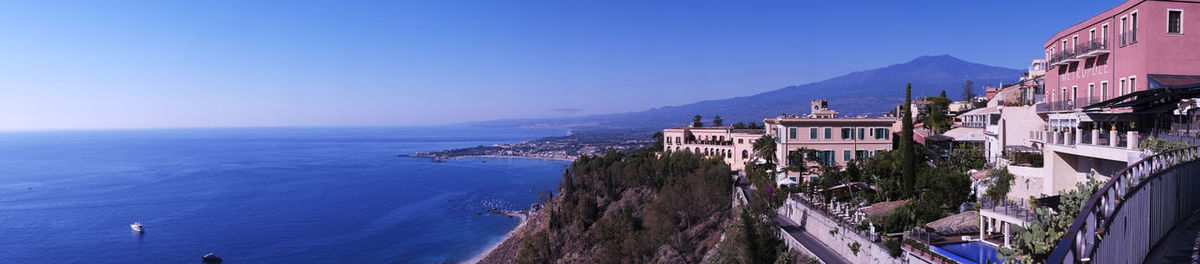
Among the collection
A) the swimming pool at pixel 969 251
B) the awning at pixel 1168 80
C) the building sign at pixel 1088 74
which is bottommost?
the swimming pool at pixel 969 251

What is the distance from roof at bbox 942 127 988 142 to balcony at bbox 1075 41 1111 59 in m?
12.2

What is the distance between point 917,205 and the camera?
65.8 feet

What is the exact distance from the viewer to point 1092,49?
17.8 m

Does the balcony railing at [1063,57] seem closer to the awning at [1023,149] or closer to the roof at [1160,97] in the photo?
the awning at [1023,149]

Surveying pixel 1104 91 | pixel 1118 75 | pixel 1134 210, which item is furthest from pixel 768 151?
pixel 1134 210

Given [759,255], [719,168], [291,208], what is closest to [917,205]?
[759,255]

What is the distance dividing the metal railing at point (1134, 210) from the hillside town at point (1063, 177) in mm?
16

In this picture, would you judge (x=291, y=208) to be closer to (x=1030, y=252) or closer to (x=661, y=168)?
(x=661, y=168)

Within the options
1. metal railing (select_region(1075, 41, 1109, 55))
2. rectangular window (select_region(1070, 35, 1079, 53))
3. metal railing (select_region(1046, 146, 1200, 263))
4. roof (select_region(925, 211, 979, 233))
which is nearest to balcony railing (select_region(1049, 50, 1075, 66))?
rectangular window (select_region(1070, 35, 1079, 53))

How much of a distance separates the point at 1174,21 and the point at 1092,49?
210 centimetres

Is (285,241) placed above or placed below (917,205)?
below

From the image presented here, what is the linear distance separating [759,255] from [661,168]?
25265 millimetres

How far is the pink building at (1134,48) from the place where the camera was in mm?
15688

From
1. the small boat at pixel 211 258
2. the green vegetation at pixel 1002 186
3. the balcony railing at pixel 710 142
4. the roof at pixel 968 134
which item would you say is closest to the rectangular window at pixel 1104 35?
the green vegetation at pixel 1002 186
